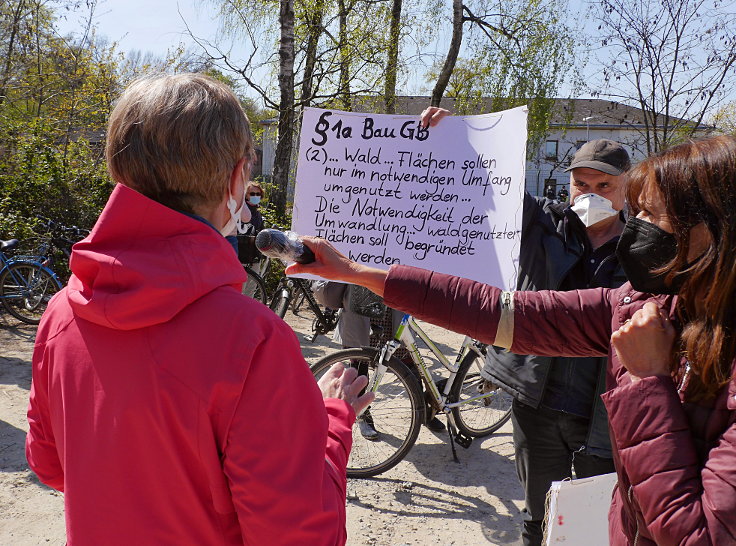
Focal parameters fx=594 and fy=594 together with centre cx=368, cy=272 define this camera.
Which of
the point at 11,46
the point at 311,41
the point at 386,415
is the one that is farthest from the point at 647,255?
the point at 11,46

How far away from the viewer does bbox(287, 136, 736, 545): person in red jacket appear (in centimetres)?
107

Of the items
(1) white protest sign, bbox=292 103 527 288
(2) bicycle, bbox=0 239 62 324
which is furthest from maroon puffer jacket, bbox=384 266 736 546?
(2) bicycle, bbox=0 239 62 324

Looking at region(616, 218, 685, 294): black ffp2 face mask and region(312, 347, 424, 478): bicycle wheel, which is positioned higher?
region(616, 218, 685, 294): black ffp2 face mask

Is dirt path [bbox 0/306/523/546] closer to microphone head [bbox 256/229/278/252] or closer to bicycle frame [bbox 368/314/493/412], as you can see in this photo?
bicycle frame [bbox 368/314/493/412]

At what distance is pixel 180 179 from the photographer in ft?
3.36

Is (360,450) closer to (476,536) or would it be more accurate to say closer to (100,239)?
(476,536)

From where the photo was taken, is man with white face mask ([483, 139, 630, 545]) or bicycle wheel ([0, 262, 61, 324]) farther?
bicycle wheel ([0, 262, 61, 324])

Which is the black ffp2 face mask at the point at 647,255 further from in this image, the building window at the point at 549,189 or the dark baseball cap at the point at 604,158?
the building window at the point at 549,189

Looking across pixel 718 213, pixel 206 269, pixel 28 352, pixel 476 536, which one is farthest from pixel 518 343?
pixel 28 352

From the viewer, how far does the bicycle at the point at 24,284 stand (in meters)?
6.96

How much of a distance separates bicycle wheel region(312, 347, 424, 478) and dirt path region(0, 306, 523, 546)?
4.9 inches

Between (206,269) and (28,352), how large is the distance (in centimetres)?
604

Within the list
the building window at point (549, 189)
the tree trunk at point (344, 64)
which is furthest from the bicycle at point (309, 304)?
the building window at point (549, 189)

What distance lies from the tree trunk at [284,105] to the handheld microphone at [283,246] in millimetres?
8066
